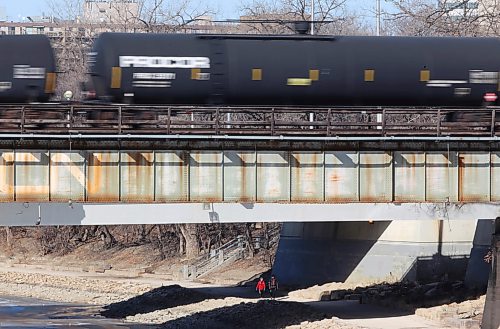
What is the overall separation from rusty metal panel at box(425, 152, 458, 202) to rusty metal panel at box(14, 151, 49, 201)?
12.8 metres

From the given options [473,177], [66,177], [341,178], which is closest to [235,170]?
[341,178]

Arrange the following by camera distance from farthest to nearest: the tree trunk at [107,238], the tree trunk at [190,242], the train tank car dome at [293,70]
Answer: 1. the tree trunk at [107,238]
2. the tree trunk at [190,242]
3. the train tank car dome at [293,70]

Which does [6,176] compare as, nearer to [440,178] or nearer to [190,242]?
[440,178]

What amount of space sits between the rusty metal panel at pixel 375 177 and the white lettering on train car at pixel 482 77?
7138 millimetres

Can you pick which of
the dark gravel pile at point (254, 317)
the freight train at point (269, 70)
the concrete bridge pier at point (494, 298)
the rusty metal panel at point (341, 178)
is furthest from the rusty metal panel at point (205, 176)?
the concrete bridge pier at point (494, 298)

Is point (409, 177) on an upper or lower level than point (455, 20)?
lower

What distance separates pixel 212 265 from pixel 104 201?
3364 cm

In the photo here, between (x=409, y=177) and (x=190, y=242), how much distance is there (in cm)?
3685

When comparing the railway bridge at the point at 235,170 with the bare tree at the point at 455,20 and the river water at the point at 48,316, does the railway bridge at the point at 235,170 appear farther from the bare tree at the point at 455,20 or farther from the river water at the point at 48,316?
the bare tree at the point at 455,20

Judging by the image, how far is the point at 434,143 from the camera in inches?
1394

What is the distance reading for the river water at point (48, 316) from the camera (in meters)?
45.9

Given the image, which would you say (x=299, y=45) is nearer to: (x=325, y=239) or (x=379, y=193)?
(x=379, y=193)

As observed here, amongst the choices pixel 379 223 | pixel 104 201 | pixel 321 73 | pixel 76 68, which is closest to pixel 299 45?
pixel 321 73

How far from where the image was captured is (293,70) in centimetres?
3925
